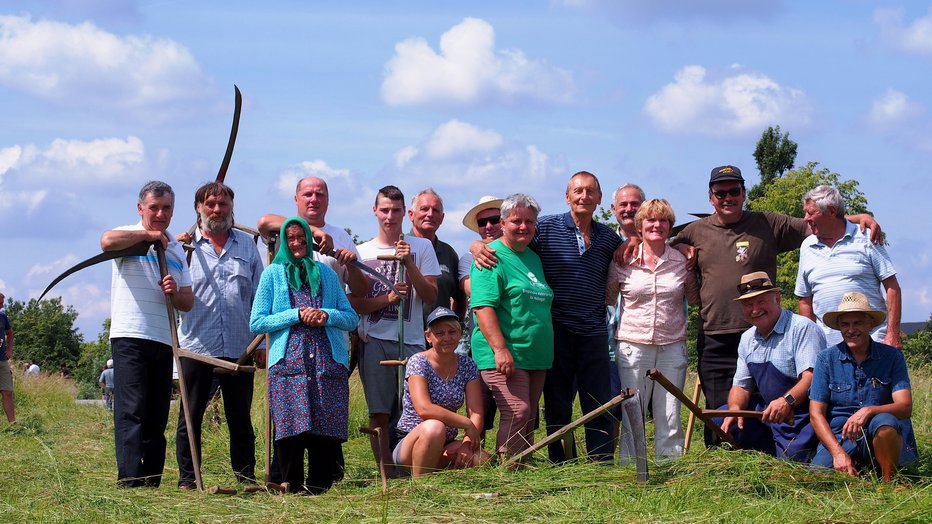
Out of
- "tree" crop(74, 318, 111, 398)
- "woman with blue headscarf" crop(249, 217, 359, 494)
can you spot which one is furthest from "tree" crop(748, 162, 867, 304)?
"woman with blue headscarf" crop(249, 217, 359, 494)

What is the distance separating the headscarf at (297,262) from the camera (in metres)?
6.22

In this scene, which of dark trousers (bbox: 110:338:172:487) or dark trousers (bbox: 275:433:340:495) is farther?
dark trousers (bbox: 110:338:172:487)

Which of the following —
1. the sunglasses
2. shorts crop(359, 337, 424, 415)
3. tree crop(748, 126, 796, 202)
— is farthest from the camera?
tree crop(748, 126, 796, 202)

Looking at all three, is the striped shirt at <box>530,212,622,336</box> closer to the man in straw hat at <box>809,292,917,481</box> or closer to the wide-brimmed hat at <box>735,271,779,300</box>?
the wide-brimmed hat at <box>735,271,779,300</box>

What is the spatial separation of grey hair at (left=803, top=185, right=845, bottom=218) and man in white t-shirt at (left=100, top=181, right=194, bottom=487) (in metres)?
3.91

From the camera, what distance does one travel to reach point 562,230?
680 centimetres

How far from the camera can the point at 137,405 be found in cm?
639

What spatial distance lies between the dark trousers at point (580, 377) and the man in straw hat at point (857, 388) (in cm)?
125

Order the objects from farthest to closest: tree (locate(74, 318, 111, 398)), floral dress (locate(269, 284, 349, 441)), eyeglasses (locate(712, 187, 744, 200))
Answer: tree (locate(74, 318, 111, 398)) < eyeglasses (locate(712, 187, 744, 200)) < floral dress (locate(269, 284, 349, 441))

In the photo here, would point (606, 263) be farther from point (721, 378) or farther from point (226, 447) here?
point (226, 447)

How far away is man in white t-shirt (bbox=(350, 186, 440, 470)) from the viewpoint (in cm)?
694

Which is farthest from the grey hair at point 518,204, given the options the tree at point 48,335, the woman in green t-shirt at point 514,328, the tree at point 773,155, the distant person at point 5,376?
the tree at point 48,335

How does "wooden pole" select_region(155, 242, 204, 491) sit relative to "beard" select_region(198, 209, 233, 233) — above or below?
below

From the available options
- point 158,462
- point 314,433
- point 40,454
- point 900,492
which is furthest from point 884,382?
point 40,454
